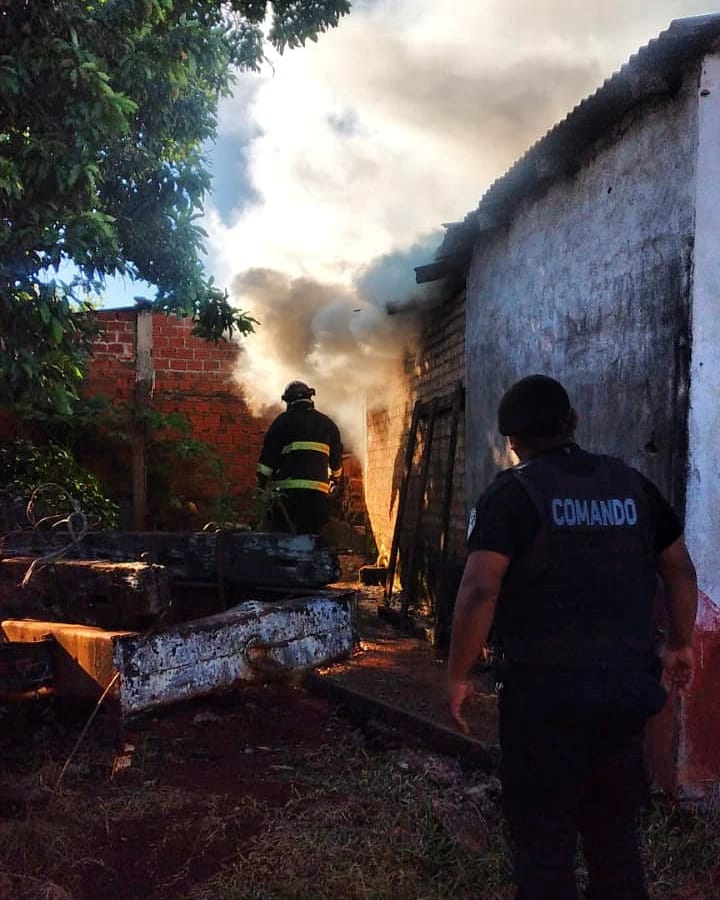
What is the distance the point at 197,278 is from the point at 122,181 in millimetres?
999

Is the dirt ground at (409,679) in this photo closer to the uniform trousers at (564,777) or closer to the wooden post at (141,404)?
the uniform trousers at (564,777)

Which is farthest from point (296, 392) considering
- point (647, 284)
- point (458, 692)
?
point (458, 692)

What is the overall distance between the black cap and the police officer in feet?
0.33

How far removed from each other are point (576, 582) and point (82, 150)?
145 inches

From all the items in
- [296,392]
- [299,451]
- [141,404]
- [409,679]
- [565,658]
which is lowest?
[409,679]

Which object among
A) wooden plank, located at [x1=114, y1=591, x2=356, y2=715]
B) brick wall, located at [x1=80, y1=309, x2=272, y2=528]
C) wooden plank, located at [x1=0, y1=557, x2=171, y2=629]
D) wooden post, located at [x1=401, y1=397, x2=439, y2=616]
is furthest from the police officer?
brick wall, located at [x1=80, y1=309, x2=272, y2=528]

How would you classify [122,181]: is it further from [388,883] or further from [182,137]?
[388,883]

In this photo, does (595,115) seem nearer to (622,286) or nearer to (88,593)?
(622,286)

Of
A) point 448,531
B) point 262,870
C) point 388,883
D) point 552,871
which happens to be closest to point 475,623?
point 552,871

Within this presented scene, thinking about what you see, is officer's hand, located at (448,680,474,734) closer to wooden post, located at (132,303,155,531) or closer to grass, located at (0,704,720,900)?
grass, located at (0,704,720,900)

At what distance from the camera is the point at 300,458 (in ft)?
24.2

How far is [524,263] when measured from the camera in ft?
16.8

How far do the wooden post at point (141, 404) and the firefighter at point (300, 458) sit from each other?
2.85 m

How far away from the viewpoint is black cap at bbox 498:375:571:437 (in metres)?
2.29
